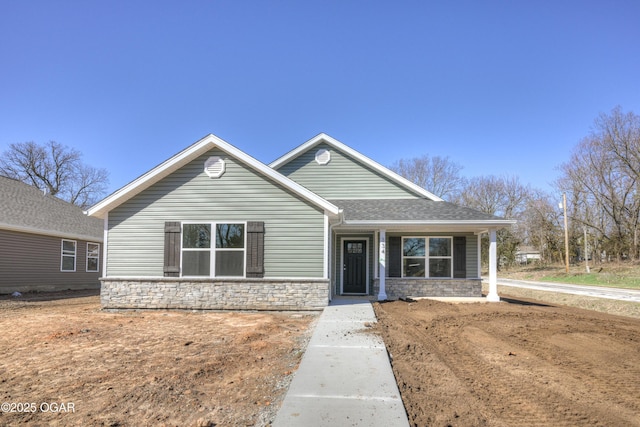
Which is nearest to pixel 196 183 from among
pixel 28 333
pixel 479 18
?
pixel 28 333

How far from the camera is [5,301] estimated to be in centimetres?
1268

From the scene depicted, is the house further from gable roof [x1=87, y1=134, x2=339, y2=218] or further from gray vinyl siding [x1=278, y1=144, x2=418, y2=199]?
gray vinyl siding [x1=278, y1=144, x2=418, y2=199]

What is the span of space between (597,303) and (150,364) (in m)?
14.2

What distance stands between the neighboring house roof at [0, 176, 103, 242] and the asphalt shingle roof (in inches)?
485

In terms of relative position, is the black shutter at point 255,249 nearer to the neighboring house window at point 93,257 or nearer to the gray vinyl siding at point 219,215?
the gray vinyl siding at point 219,215

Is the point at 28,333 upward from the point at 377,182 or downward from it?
downward

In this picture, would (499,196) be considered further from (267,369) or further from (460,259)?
(267,369)

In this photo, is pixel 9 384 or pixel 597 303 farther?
pixel 597 303

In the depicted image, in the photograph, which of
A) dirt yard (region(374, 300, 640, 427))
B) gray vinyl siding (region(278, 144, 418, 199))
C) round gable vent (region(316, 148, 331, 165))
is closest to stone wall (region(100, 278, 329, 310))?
dirt yard (region(374, 300, 640, 427))

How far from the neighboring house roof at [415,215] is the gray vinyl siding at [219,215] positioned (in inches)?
83.1

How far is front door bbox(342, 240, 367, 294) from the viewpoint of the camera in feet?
43.6

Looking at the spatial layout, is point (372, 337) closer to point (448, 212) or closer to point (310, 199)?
point (310, 199)

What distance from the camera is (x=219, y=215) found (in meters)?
10.2

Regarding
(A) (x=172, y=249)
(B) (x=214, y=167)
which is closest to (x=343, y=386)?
(A) (x=172, y=249)
